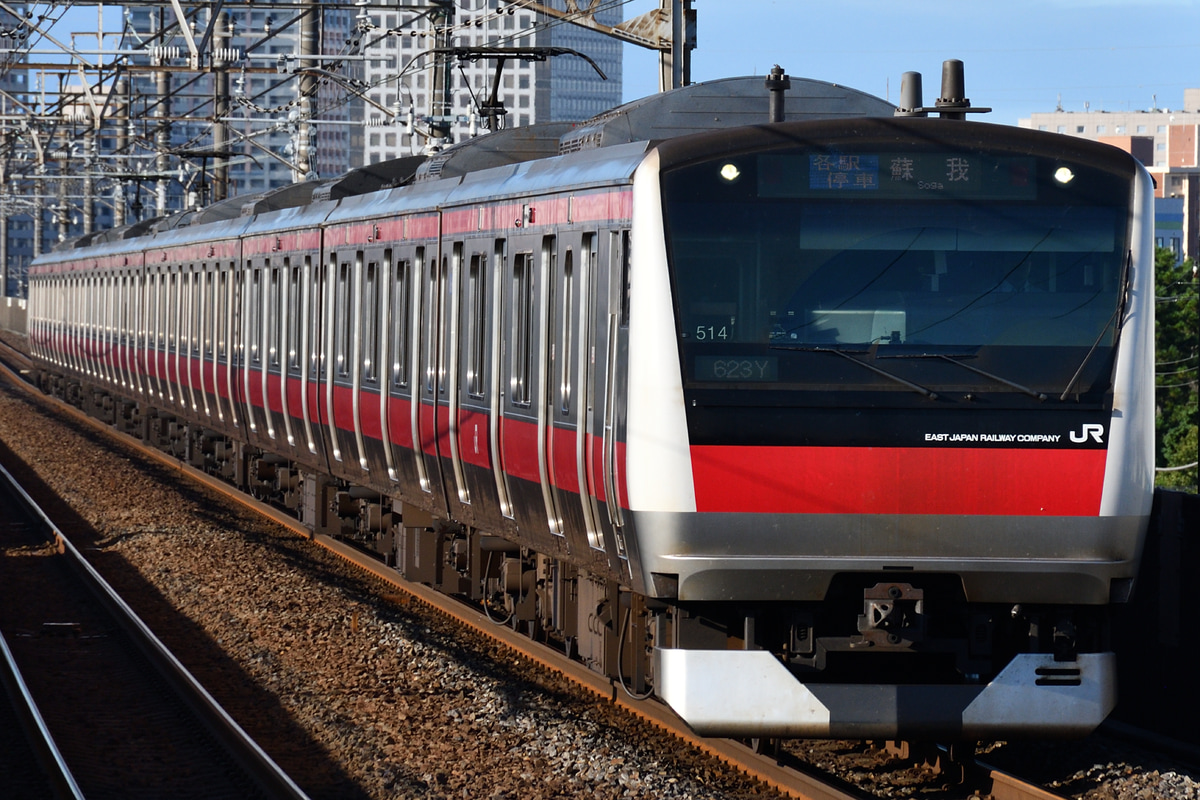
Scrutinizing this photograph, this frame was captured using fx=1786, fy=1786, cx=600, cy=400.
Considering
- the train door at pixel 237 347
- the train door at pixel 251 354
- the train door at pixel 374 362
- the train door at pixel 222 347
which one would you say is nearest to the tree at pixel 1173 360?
the train door at pixel 222 347

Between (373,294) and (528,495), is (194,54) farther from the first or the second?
(528,495)

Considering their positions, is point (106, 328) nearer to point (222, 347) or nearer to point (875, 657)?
point (222, 347)

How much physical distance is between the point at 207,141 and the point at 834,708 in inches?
6099

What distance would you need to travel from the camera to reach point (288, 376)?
51.6ft

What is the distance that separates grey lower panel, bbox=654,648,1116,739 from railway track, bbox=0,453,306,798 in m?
2.13

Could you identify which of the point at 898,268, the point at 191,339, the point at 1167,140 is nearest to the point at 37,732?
the point at 898,268

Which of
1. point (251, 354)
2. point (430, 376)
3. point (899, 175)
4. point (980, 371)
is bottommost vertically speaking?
point (251, 354)

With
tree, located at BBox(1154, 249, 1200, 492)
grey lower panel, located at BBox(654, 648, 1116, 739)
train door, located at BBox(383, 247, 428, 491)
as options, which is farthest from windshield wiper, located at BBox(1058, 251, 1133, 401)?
tree, located at BBox(1154, 249, 1200, 492)

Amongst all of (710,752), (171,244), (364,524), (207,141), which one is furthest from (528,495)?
(207,141)

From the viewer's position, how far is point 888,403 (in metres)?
7.20

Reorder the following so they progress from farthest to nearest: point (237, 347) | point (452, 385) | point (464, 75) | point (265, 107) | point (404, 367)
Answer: point (265, 107) < point (237, 347) < point (464, 75) < point (404, 367) < point (452, 385)

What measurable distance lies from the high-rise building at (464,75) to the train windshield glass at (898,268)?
7444mm

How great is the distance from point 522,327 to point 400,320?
274cm

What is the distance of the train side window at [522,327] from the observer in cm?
927
